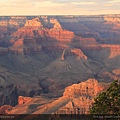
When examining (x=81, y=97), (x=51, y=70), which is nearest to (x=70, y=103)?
(x=81, y=97)

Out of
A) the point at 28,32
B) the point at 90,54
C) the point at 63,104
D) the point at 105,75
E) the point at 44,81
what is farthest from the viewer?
the point at 28,32

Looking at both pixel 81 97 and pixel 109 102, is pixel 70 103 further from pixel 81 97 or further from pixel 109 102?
pixel 109 102

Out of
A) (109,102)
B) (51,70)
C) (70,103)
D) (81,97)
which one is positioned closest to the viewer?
(109,102)

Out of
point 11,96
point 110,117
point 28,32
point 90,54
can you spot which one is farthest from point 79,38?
point 110,117

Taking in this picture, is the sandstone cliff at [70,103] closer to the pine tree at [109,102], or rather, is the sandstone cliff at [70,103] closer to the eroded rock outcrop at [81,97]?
the eroded rock outcrop at [81,97]

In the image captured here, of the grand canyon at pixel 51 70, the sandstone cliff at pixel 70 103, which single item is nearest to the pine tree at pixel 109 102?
the sandstone cliff at pixel 70 103

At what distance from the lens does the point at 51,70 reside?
11988 centimetres

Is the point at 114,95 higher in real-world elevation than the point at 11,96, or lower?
higher

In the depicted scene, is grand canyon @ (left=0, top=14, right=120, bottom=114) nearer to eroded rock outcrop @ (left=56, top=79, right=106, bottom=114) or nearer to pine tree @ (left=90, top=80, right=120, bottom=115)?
eroded rock outcrop @ (left=56, top=79, right=106, bottom=114)

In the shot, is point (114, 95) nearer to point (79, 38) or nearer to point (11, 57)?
point (11, 57)

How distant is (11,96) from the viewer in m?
85.3

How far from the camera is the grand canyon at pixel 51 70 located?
2308 inches

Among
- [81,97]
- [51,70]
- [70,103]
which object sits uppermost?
[81,97]

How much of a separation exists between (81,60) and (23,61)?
2264 cm
